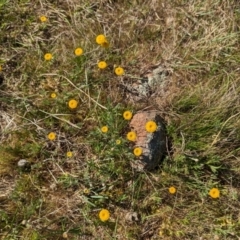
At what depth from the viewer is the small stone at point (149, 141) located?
3.18 meters

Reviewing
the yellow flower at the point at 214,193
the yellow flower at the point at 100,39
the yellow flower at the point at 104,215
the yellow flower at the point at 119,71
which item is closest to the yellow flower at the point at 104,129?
the yellow flower at the point at 119,71

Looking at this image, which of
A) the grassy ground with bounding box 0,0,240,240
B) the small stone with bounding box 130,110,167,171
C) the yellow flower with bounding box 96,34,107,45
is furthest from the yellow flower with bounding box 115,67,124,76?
the small stone with bounding box 130,110,167,171

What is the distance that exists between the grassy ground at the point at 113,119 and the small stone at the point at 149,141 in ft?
0.21

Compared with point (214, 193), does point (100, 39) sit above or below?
above

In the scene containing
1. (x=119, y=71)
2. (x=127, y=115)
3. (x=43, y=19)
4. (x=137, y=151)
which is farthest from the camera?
(x=43, y=19)

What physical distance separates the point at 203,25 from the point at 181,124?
0.91 m

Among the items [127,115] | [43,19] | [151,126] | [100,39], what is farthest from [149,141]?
[43,19]

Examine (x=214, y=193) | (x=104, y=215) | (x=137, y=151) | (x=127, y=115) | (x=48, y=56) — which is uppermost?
(x=48, y=56)

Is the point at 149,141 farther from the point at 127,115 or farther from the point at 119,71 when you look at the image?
the point at 119,71

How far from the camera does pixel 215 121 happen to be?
10.8 feet

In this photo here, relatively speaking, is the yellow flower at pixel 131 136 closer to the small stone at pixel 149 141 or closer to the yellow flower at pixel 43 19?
the small stone at pixel 149 141

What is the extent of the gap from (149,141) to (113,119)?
1.01 feet

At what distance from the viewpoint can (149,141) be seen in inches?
125

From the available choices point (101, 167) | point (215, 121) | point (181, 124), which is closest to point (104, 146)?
point (101, 167)
